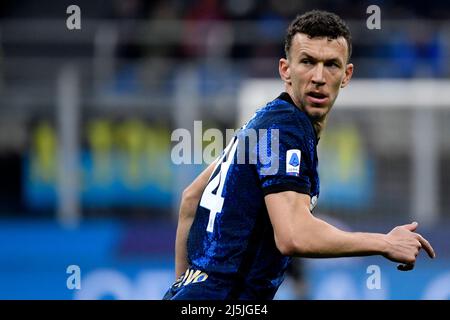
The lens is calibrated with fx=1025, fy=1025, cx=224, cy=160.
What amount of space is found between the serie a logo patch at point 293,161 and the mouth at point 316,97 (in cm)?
29

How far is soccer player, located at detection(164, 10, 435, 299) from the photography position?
421 cm

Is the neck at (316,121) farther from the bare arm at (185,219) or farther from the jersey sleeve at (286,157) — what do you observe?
the bare arm at (185,219)

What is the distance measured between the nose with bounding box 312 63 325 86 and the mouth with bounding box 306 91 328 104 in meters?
0.05

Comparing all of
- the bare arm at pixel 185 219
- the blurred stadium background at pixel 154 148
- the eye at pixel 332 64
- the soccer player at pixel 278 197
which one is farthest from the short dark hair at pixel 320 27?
the blurred stadium background at pixel 154 148

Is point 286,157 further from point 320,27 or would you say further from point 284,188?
point 320,27

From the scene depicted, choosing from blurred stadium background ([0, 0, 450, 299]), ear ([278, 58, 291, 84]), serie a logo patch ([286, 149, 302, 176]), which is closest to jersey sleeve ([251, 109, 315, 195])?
serie a logo patch ([286, 149, 302, 176])

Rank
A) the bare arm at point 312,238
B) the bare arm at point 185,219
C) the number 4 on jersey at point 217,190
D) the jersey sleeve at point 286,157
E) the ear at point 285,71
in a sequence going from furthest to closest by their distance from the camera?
the bare arm at point 185,219 < the ear at point 285,71 < the number 4 on jersey at point 217,190 < the jersey sleeve at point 286,157 < the bare arm at point 312,238

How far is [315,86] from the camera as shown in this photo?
4453 mm

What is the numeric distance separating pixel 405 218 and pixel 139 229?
2.99 m

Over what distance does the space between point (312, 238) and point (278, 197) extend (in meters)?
0.22

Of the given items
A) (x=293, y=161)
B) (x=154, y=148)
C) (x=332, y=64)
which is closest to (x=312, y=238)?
(x=293, y=161)

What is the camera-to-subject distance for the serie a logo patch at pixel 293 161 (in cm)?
424
